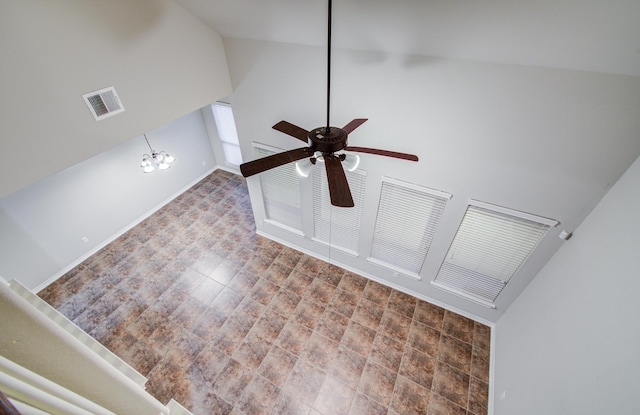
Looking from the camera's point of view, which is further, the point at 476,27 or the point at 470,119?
the point at 470,119

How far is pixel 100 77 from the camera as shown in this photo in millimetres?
2527

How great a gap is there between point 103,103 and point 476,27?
11.1 ft

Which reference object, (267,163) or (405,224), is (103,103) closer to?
(267,163)

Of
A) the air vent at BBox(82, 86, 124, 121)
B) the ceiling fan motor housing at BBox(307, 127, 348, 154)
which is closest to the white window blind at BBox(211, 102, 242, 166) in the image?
the air vent at BBox(82, 86, 124, 121)

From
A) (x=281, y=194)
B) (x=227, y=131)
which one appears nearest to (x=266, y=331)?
(x=281, y=194)

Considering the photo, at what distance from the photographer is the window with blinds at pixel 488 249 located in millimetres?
3070

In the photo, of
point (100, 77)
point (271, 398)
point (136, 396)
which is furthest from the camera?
point (271, 398)

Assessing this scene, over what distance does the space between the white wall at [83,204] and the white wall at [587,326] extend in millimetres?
6785

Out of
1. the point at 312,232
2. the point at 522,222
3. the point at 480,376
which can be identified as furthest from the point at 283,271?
the point at 522,222

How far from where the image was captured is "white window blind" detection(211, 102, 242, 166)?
6.30 m

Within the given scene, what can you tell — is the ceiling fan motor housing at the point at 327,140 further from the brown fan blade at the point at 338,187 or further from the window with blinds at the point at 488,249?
the window with blinds at the point at 488,249

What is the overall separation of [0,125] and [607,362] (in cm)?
479

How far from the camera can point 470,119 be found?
267 cm

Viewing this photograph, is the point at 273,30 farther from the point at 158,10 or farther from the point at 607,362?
the point at 607,362
